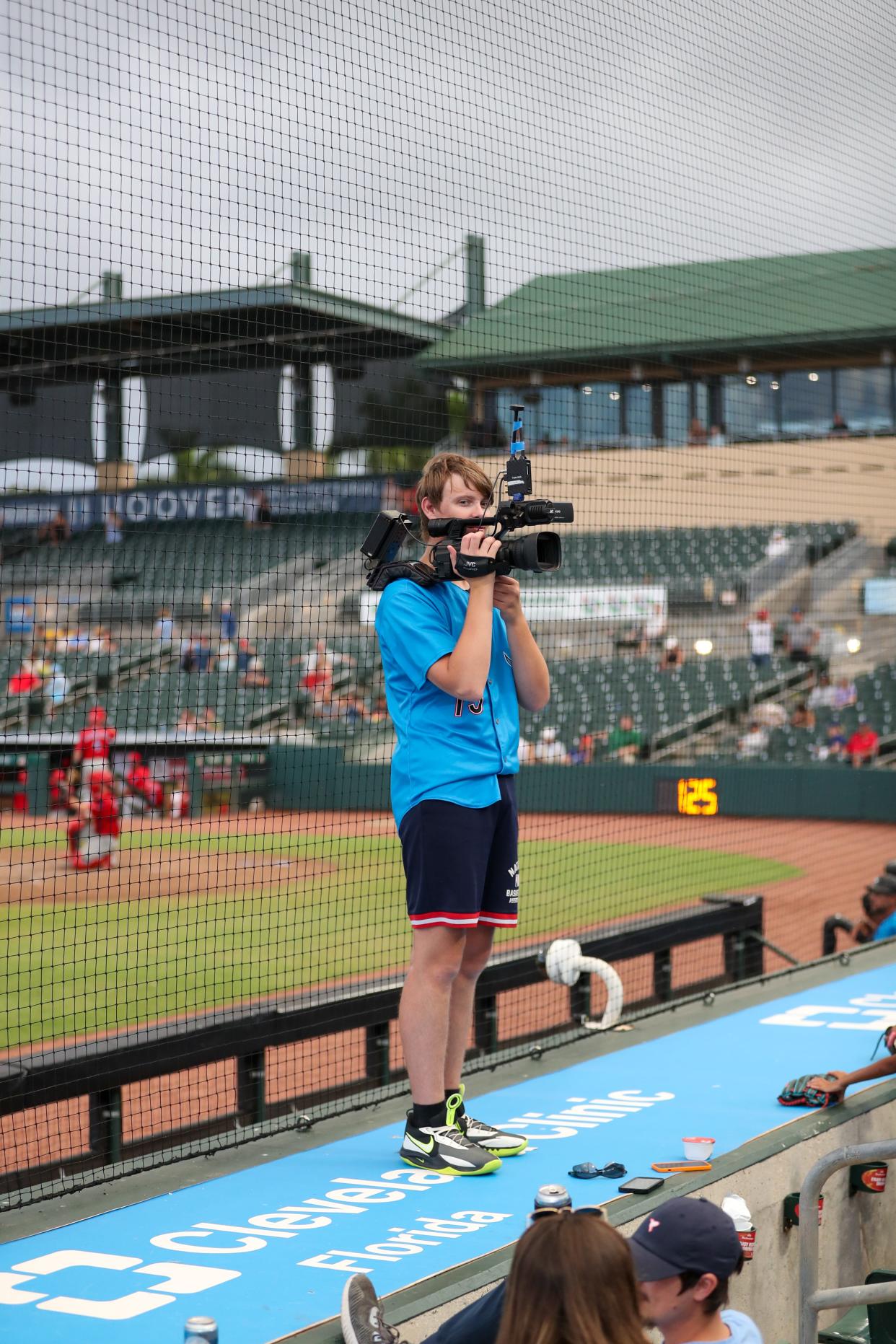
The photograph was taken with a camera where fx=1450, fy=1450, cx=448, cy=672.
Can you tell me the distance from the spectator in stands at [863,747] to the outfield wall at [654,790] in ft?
2.63

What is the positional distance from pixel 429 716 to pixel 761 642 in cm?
1653

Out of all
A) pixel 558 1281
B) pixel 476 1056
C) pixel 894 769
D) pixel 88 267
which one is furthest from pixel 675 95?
pixel 894 769

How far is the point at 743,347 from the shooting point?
19766mm

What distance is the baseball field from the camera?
817 centimetres

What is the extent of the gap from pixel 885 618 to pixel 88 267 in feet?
56.6

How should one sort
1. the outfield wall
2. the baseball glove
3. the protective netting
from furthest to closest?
1. the outfield wall
2. the protective netting
3. the baseball glove

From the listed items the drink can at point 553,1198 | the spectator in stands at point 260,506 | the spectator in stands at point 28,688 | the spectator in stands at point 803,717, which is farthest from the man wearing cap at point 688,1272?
the spectator in stands at point 28,688

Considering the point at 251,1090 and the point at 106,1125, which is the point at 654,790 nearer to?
the point at 251,1090

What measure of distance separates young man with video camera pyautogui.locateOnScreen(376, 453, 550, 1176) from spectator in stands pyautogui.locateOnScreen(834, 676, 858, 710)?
15.3 meters

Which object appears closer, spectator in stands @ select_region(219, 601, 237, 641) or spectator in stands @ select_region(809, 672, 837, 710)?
spectator in stands @ select_region(809, 672, 837, 710)

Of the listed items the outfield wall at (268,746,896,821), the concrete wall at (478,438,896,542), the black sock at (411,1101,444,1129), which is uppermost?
the concrete wall at (478,438,896,542)

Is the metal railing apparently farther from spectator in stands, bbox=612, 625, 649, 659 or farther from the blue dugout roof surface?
spectator in stands, bbox=612, 625, 649, 659

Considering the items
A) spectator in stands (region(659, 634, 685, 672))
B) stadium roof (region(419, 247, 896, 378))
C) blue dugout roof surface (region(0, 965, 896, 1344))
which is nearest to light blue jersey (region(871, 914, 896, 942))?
blue dugout roof surface (region(0, 965, 896, 1344))

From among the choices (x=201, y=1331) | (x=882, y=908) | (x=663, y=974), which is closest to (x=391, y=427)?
(x=882, y=908)
